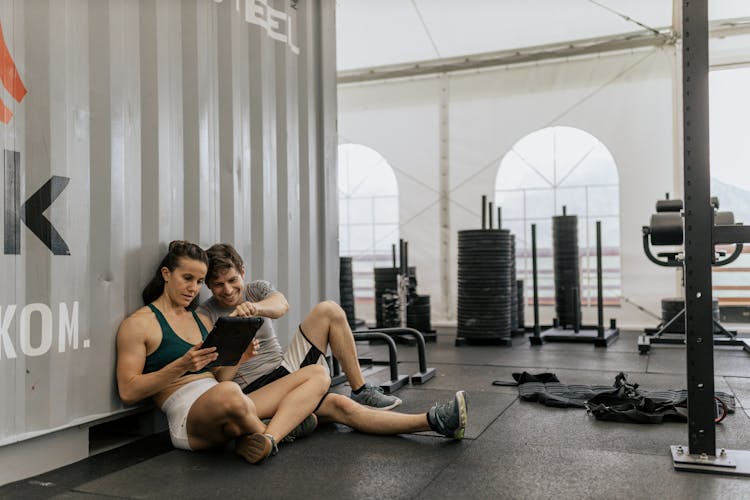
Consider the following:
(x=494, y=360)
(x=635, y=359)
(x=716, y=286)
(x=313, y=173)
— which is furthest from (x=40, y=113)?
(x=716, y=286)

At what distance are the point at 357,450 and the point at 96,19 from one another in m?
1.97

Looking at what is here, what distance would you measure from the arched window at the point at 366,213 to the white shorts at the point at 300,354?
18.0 ft

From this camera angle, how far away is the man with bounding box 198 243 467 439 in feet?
8.59

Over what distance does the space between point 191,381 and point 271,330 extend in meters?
0.51

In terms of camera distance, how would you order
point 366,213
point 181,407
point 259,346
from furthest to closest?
1. point 366,213
2. point 259,346
3. point 181,407

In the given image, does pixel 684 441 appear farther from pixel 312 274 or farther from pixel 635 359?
pixel 635 359

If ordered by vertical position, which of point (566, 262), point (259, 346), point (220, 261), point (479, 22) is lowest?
point (259, 346)

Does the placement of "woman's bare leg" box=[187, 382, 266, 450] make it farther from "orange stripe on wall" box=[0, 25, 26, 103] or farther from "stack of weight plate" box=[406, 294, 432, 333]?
"stack of weight plate" box=[406, 294, 432, 333]

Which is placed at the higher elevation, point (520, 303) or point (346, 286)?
point (346, 286)

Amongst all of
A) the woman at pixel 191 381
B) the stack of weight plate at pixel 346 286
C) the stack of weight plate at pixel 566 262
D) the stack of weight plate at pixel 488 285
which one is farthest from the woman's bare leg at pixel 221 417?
the stack of weight plate at pixel 566 262

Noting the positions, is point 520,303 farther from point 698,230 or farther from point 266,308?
point 698,230

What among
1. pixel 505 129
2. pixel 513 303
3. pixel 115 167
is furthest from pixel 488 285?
pixel 115 167

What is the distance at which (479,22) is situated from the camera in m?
7.00

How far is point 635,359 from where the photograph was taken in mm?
5113
